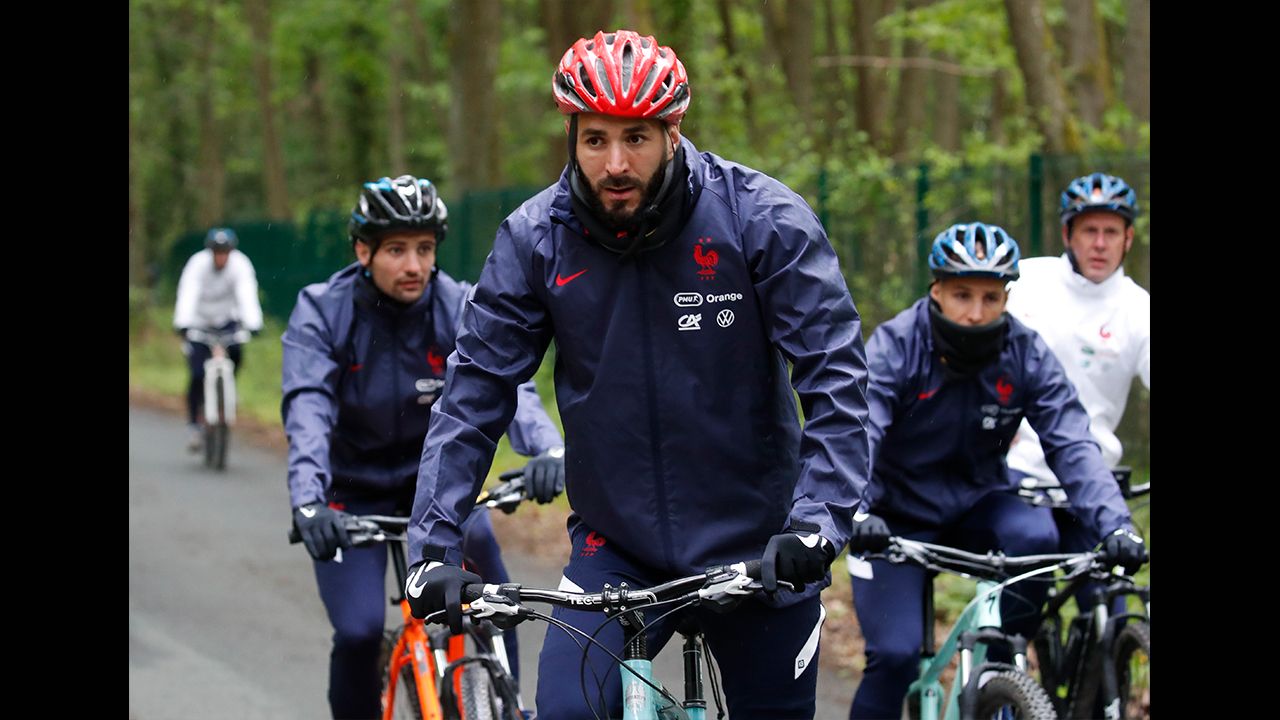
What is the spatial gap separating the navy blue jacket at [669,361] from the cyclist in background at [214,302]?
12450mm

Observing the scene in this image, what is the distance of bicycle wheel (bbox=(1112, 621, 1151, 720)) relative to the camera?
6285 mm

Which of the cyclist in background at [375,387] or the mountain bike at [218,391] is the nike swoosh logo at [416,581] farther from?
the mountain bike at [218,391]

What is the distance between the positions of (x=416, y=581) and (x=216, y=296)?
13.1 m

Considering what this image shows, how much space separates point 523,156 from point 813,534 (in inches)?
1312

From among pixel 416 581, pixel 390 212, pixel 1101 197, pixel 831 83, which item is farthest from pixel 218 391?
pixel 831 83

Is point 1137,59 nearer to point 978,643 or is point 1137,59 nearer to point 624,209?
point 978,643

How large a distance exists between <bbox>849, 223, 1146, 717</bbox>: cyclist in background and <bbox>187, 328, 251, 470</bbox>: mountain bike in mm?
10682

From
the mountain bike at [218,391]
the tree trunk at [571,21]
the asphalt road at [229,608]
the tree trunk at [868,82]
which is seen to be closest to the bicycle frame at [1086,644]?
the asphalt road at [229,608]

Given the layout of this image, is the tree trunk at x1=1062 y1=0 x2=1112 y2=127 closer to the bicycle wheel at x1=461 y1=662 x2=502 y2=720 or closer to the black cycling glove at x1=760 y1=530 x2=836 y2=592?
the bicycle wheel at x1=461 y1=662 x2=502 y2=720

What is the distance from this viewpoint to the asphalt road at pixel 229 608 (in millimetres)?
8555

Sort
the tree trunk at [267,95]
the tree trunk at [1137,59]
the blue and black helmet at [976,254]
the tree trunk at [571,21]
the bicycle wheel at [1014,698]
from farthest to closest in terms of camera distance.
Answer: the tree trunk at [267,95] < the tree trunk at [571,21] < the tree trunk at [1137,59] < the blue and black helmet at [976,254] < the bicycle wheel at [1014,698]

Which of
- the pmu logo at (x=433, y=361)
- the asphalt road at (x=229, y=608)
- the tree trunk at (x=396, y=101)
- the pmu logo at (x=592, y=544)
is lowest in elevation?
the asphalt road at (x=229, y=608)

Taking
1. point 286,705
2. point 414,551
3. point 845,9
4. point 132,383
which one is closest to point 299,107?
point 845,9
